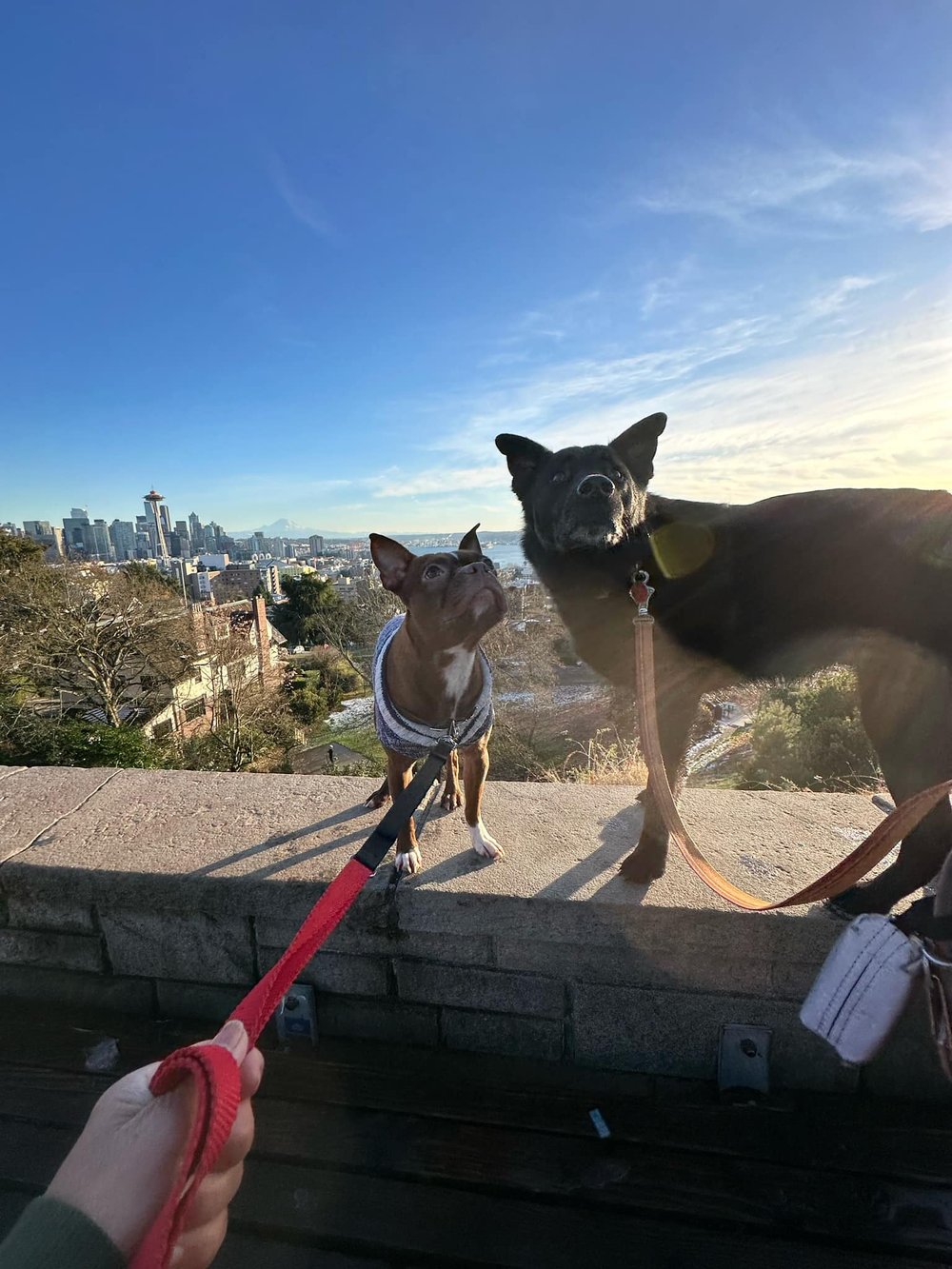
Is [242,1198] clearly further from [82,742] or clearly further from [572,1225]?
[82,742]

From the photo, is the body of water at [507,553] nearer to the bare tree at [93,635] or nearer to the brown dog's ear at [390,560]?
the brown dog's ear at [390,560]

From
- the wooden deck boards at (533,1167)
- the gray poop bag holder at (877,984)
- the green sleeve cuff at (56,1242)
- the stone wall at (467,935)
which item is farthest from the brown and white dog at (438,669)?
the green sleeve cuff at (56,1242)

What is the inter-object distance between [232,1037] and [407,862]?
1189 mm

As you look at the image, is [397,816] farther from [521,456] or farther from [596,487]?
[521,456]

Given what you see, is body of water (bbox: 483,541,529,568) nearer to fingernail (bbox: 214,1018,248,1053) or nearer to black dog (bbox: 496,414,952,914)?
black dog (bbox: 496,414,952,914)

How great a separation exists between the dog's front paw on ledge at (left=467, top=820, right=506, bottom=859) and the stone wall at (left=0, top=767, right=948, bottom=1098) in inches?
1.6

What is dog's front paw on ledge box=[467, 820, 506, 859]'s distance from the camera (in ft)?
7.31

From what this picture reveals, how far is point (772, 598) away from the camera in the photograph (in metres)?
2.06

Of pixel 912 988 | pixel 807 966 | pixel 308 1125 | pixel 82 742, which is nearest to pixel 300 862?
pixel 308 1125

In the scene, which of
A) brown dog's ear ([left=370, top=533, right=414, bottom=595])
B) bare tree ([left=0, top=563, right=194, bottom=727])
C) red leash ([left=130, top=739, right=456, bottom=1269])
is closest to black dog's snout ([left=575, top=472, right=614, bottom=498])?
brown dog's ear ([left=370, top=533, right=414, bottom=595])

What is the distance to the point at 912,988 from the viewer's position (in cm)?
126

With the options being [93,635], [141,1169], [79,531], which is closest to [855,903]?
[141,1169]

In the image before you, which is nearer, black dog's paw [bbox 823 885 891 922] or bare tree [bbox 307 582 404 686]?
black dog's paw [bbox 823 885 891 922]

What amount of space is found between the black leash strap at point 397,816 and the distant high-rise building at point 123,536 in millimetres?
147959
